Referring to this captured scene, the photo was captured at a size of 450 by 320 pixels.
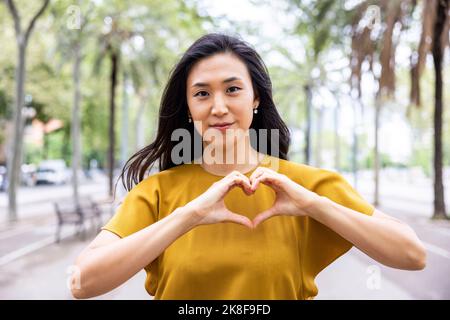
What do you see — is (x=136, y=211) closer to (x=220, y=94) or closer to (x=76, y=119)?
(x=220, y=94)

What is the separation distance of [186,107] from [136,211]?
32 centimetres

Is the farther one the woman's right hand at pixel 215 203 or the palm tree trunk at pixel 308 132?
the palm tree trunk at pixel 308 132

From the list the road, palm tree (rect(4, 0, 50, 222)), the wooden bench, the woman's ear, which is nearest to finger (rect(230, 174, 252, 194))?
the woman's ear

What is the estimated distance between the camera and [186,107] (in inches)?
48.0

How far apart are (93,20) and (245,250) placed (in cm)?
1283

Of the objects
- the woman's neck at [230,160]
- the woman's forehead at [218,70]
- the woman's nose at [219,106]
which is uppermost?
the woman's forehead at [218,70]

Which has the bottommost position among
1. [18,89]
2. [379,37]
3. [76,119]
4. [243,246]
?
[243,246]

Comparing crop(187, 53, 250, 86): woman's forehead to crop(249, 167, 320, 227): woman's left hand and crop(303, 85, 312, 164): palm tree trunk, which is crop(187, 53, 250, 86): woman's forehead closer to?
crop(249, 167, 320, 227): woman's left hand

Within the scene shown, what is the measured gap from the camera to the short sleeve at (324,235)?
1053 mm

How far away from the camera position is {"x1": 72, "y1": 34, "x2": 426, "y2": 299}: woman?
0.94 meters

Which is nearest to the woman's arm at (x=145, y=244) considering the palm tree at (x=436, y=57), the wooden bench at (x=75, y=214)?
the wooden bench at (x=75, y=214)

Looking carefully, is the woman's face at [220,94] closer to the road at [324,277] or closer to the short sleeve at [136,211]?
the short sleeve at [136,211]

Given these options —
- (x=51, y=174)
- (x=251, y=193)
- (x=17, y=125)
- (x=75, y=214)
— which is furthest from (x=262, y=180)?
(x=51, y=174)
